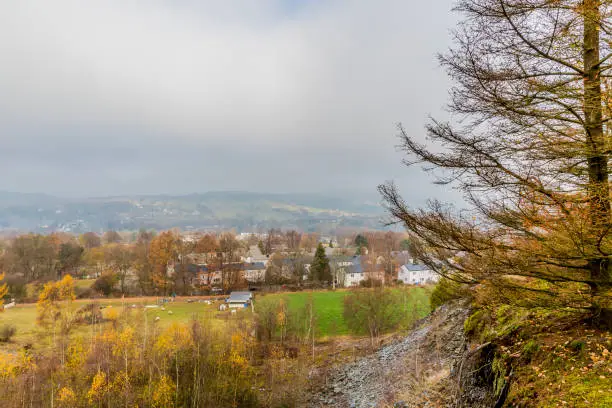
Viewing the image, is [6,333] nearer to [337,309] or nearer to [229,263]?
[229,263]

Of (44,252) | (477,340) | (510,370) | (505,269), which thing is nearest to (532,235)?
(505,269)

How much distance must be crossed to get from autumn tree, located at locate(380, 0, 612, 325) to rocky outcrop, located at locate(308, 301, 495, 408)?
296cm

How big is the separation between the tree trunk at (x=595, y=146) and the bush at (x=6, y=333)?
109ft

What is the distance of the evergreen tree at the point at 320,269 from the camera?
44781 millimetres

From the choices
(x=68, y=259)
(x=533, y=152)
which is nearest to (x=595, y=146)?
(x=533, y=152)

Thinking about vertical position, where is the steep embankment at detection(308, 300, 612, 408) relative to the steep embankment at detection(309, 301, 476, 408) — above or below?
above

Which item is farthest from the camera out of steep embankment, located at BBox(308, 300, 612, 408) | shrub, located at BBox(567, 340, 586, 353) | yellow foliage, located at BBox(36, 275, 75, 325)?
yellow foliage, located at BBox(36, 275, 75, 325)

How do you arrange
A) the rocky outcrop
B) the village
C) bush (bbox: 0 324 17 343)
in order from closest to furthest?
1. the rocky outcrop
2. bush (bbox: 0 324 17 343)
3. the village

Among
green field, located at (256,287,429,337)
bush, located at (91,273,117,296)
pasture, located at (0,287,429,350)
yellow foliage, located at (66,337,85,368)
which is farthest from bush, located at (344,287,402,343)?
bush, located at (91,273,117,296)

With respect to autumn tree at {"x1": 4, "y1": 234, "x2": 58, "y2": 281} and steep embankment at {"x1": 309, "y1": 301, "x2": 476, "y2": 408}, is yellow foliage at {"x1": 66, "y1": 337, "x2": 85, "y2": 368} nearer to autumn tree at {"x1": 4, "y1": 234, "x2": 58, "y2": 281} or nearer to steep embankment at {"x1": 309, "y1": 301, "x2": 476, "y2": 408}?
steep embankment at {"x1": 309, "y1": 301, "x2": 476, "y2": 408}

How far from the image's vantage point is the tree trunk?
3.74 metres

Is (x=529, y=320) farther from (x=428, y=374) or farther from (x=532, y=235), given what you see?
(x=428, y=374)

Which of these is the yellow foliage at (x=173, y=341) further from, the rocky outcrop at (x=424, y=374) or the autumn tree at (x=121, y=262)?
the autumn tree at (x=121, y=262)

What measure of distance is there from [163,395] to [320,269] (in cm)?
3242
